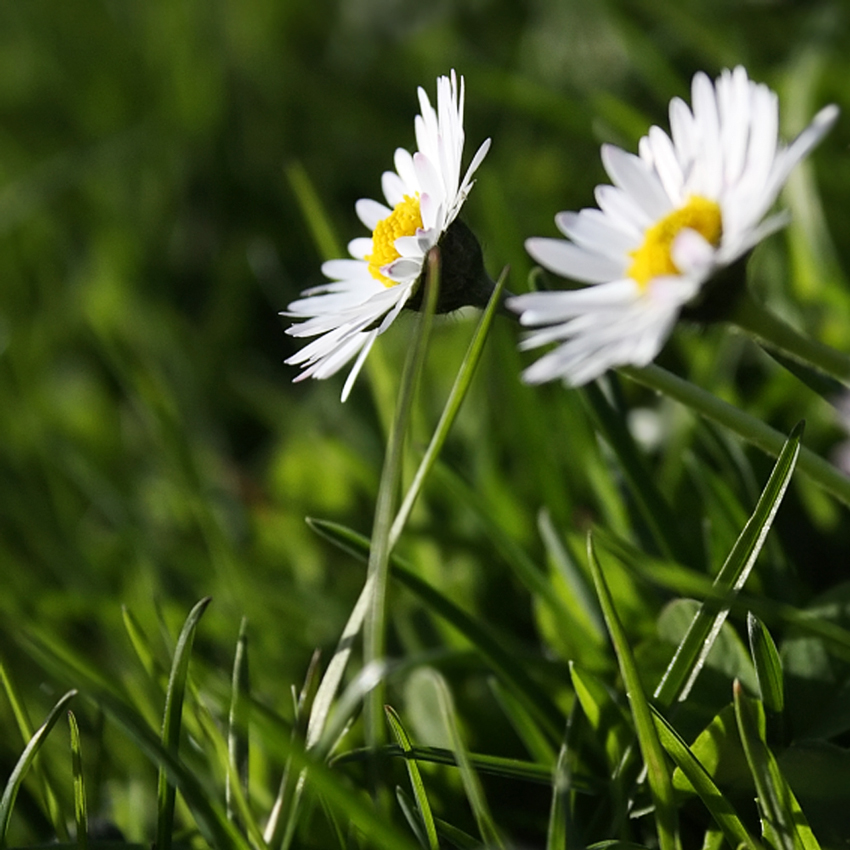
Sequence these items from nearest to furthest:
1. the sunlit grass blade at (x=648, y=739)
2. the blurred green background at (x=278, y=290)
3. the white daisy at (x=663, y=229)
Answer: the white daisy at (x=663, y=229), the sunlit grass blade at (x=648, y=739), the blurred green background at (x=278, y=290)

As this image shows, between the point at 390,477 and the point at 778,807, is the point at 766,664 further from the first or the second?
the point at 390,477

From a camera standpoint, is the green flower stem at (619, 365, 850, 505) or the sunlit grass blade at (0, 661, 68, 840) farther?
the sunlit grass blade at (0, 661, 68, 840)

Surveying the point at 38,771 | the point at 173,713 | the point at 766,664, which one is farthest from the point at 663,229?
the point at 38,771

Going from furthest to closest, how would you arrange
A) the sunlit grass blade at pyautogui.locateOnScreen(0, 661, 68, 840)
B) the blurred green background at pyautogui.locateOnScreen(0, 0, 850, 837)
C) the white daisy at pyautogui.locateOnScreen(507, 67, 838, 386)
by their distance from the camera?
the blurred green background at pyautogui.locateOnScreen(0, 0, 850, 837), the sunlit grass blade at pyautogui.locateOnScreen(0, 661, 68, 840), the white daisy at pyautogui.locateOnScreen(507, 67, 838, 386)

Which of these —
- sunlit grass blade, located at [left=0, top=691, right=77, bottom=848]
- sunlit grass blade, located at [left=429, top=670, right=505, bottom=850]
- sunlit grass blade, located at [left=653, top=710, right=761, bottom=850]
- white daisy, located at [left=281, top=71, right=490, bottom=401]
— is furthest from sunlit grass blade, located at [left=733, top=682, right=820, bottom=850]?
sunlit grass blade, located at [left=0, top=691, right=77, bottom=848]

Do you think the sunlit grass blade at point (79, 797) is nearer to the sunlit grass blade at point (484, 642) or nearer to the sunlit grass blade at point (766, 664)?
the sunlit grass blade at point (484, 642)

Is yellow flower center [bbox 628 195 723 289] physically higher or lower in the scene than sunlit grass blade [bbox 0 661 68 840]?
higher

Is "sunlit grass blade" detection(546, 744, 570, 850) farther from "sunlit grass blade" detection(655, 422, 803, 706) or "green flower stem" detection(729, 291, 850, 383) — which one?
"green flower stem" detection(729, 291, 850, 383)

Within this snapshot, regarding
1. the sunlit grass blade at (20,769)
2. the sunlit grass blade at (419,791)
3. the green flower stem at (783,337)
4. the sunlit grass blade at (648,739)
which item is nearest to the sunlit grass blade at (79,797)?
the sunlit grass blade at (20,769)
